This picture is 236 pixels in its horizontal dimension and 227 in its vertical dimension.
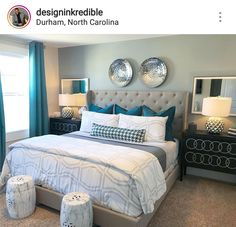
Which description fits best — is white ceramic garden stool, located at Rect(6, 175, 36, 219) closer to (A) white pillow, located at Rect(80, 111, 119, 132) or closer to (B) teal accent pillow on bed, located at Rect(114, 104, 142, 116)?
(A) white pillow, located at Rect(80, 111, 119, 132)

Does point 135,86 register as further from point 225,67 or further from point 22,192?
point 22,192

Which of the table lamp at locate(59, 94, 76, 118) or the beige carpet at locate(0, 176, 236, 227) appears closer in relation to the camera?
the beige carpet at locate(0, 176, 236, 227)

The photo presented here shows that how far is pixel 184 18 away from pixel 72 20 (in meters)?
0.83

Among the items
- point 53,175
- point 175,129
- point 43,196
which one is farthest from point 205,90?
point 43,196

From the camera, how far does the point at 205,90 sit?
10.1 ft

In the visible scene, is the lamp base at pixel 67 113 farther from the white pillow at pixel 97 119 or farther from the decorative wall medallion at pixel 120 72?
the decorative wall medallion at pixel 120 72

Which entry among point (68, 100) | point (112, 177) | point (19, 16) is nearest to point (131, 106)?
point (68, 100)

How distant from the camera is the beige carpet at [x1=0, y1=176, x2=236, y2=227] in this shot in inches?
80.9

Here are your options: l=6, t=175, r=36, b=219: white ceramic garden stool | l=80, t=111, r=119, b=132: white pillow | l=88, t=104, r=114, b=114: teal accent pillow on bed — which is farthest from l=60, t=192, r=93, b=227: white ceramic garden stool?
l=88, t=104, r=114, b=114: teal accent pillow on bed

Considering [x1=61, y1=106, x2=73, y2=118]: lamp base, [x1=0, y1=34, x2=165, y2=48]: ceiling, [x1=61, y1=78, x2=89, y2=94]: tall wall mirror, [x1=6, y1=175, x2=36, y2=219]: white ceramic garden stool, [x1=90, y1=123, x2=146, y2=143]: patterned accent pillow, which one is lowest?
[x1=6, y1=175, x2=36, y2=219]: white ceramic garden stool

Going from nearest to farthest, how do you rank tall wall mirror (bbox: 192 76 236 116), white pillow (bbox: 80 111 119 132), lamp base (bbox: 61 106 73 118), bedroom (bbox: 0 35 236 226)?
1. bedroom (bbox: 0 35 236 226)
2. tall wall mirror (bbox: 192 76 236 116)
3. white pillow (bbox: 80 111 119 132)
4. lamp base (bbox: 61 106 73 118)

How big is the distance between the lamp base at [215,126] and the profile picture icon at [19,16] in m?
2.57

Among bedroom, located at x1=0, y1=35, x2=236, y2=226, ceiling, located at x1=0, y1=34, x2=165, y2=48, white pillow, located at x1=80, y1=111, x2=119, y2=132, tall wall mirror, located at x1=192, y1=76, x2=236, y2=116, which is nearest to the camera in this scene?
bedroom, located at x1=0, y1=35, x2=236, y2=226

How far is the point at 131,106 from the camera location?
3.59 meters
